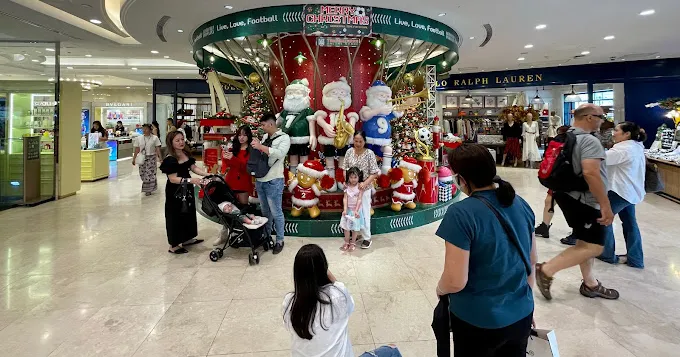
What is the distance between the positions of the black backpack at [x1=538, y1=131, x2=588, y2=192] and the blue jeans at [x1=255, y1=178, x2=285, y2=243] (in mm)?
2499

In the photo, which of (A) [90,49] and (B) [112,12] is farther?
(A) [90,49]

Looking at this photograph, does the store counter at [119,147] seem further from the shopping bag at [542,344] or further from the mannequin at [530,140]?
the shopping bag at [542,344]

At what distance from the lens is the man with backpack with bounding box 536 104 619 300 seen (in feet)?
8.37

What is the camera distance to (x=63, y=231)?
4984mm

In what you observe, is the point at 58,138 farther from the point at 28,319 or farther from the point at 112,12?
the point at 28,319

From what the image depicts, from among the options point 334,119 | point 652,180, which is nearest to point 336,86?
point 334,119

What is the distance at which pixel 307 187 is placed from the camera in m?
4.87

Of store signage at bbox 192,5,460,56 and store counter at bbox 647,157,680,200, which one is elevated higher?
store signage at bbox 192,5,460,56

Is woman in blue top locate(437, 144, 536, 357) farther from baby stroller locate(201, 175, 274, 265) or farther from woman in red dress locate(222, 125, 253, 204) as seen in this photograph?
woman in red dress locate(222, 125, 253, 204)

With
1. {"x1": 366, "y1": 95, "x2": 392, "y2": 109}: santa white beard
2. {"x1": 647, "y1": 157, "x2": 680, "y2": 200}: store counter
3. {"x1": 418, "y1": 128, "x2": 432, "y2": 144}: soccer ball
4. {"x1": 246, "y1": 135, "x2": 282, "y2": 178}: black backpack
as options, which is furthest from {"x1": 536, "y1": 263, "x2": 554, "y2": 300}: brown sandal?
{"x1": 647, "y1": 157, "x2": 680, "y2": 200}: store counter

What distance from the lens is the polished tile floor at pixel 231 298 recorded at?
236 cm

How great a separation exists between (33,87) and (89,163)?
2660 millimetres

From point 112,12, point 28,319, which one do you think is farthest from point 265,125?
point 112,12

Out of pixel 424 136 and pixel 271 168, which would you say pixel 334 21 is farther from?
pixel 271 168
